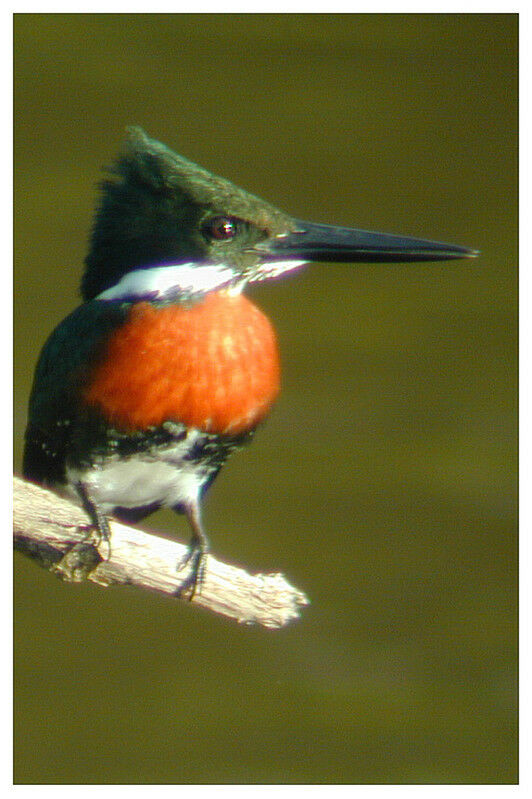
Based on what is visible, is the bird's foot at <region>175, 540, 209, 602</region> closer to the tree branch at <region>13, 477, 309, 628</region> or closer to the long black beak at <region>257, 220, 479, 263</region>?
the tree branch at <region>13, 477, 309, 628</region>

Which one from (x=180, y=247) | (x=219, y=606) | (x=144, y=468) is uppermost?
(x=180, y=247)

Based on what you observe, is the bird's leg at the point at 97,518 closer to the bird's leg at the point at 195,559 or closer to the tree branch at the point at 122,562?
the tree branch at the point at 122,562

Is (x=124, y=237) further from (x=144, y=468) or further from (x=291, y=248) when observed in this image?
(x=144, y=468)

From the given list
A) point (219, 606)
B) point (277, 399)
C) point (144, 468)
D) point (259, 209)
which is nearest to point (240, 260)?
point (259, 209)

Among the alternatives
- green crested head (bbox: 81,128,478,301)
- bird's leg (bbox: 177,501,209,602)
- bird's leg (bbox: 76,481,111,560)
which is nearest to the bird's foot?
bird's leg (bbox: 177,501,209,602)

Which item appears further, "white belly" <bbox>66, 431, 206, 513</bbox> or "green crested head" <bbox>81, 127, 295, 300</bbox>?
"white belly" <bbox>66, 431, 206, 513</bbox>

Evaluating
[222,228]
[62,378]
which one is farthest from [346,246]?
[62,378]
